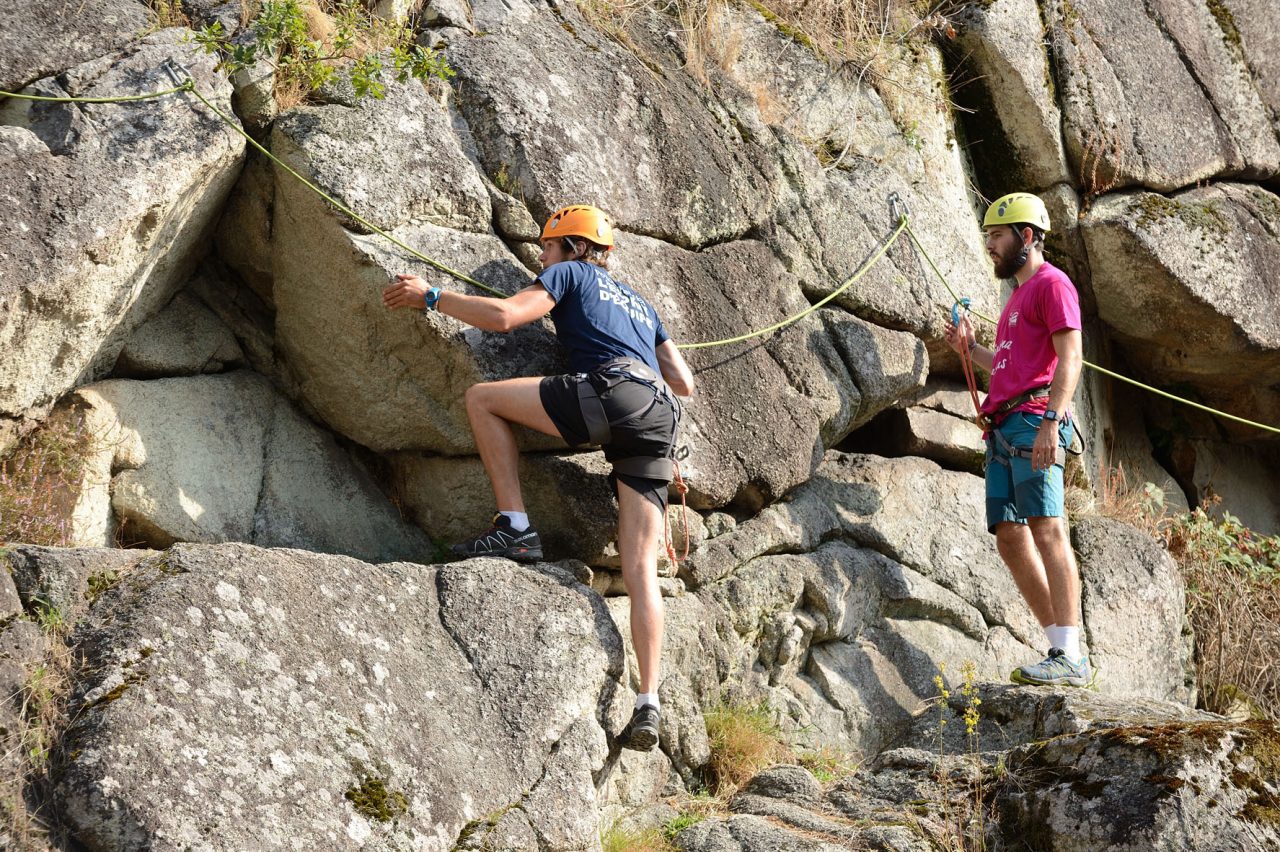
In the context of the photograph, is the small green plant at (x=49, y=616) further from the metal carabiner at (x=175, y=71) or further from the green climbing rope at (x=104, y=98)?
the metal carabiner at (x=175, y=71)

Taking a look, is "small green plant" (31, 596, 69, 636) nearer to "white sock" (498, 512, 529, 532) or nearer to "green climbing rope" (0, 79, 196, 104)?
"white sock" (498, 512, 529, 532)

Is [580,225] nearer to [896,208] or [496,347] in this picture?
[496,347]

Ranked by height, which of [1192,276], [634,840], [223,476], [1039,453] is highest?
[1192,276]

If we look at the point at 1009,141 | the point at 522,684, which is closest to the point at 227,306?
the point at 522,684

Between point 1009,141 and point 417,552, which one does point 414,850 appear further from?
point 1009,141

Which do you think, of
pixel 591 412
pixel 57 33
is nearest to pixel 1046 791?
pixel 591 412

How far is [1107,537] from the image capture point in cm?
905

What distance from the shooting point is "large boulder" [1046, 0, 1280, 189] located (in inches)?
408

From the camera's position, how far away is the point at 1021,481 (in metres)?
7.31

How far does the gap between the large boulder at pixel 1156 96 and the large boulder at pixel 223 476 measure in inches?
260

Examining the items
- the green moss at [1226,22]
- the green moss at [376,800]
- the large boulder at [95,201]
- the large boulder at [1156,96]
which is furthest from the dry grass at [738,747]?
the green moss at [1226,22]

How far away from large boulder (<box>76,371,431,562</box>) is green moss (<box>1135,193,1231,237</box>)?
256 inches

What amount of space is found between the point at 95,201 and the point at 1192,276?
8.04 meters

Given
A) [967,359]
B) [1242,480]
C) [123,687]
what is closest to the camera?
[123,687]
